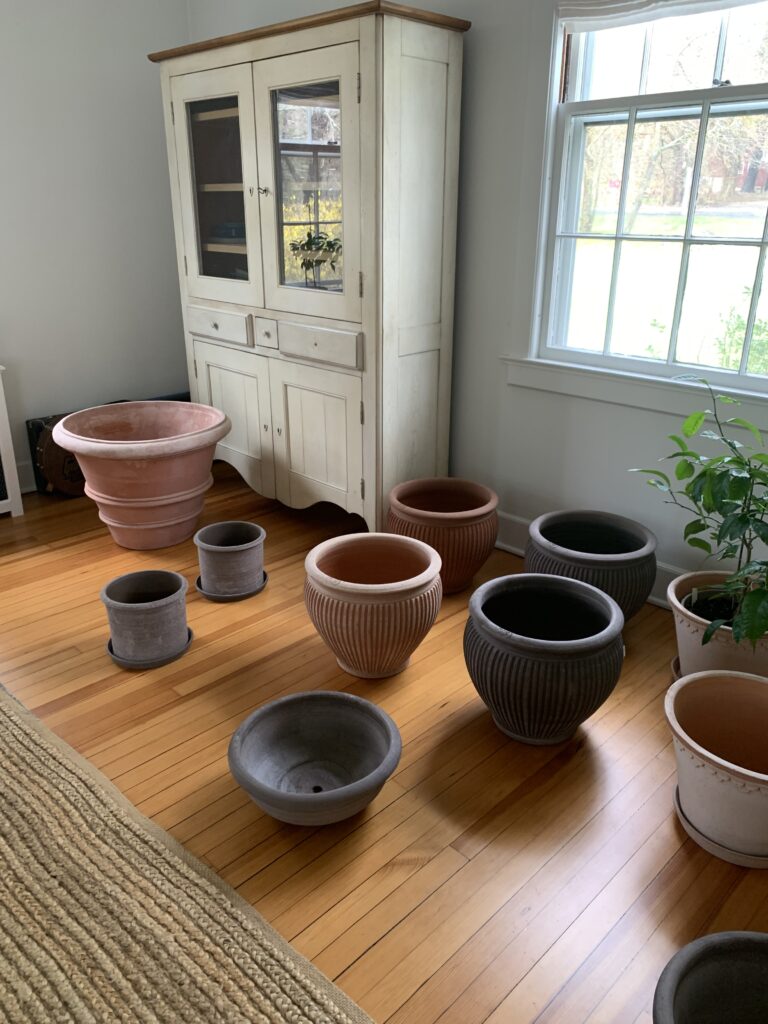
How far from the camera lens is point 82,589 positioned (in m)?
2.74

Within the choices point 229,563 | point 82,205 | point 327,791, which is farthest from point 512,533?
point 82,205

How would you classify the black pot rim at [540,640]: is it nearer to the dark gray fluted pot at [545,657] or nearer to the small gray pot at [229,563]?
the dark gray fluted pot at [545,657]

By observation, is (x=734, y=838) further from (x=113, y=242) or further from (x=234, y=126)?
(x=113, y=242)

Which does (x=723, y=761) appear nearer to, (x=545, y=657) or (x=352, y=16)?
(x=545, y=657)

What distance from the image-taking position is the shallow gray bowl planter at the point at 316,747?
5.37ft

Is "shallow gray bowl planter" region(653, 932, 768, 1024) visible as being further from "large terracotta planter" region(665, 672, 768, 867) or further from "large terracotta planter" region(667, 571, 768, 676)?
"large terracotta planter" region(667, 571, 768, 676)

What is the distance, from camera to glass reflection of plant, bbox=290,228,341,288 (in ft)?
8.85

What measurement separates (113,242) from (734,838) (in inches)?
136

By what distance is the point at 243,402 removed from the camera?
330cm

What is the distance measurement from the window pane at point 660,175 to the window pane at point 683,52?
0.10 meters

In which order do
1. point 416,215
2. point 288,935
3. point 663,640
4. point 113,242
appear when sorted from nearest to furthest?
point 288,935 → point 663,640 → point 416,215 → point 113,242

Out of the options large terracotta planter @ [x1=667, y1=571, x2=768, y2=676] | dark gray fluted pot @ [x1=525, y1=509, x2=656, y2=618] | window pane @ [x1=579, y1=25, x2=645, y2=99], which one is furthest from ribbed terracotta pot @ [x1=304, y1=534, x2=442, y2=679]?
window pane @ [x1=579, y1=25, x2=645, y2=99]

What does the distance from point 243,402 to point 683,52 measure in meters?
1.99

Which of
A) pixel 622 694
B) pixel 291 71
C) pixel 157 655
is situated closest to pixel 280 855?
pixel 157 655
